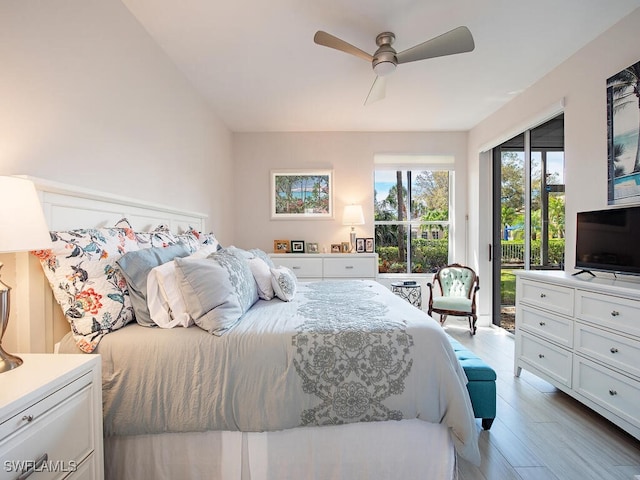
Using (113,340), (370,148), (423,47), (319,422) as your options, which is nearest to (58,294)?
(113,340)

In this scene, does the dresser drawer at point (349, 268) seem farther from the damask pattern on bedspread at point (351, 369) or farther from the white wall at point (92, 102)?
the damask pattern on bedspread at point (351, 369)

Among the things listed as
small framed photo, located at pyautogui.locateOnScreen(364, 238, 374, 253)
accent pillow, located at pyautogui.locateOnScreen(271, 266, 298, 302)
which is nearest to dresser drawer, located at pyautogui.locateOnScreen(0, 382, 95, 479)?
accent pillow, located at pyautogui.locateOnScreen(271, 266, 298, 302)

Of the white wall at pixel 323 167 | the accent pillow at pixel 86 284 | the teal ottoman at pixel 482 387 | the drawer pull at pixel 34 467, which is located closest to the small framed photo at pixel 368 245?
the white wall at pixel 323 167

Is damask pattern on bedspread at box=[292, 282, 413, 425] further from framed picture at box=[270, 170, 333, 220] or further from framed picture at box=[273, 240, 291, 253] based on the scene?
framed picture at box=[270, 170, 333, 220]

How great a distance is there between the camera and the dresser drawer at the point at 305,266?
3951mm

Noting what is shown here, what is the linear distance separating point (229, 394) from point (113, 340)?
0.56 metres

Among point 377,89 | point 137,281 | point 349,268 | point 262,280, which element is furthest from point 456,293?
point 137,281

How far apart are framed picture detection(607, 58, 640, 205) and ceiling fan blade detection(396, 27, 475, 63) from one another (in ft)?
3.69

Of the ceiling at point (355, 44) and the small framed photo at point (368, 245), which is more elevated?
the ceiling at point (355, 44)

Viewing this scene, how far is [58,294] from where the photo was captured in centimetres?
126

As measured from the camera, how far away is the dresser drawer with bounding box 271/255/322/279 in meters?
3.95

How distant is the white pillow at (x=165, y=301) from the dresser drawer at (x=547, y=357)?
2432 mm

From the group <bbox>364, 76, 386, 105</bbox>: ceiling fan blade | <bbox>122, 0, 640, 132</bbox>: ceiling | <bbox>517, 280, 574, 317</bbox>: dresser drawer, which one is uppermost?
<bbox>122, 0, 640, 132</bbox>: ceiling

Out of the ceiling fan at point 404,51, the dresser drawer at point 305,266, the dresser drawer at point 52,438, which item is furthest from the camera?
the dresser drawer at point 305,266
